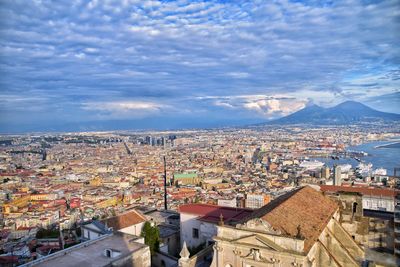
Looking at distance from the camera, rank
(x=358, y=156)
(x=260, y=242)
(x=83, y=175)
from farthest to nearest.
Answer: (x=358, y=156) < (x=83, y=175) < (x=260, y=242)

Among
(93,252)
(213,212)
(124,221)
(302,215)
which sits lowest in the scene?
(93,252)

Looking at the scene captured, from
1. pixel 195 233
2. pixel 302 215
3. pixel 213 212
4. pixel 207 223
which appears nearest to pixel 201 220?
pixel 207 223

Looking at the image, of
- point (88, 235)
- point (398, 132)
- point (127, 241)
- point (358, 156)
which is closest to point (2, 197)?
point (88, 235)

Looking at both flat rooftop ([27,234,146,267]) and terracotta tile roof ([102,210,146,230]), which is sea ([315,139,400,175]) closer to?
terracotta tile roof ([102,210,146,230])

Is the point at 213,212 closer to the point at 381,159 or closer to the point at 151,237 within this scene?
the point at 151,237

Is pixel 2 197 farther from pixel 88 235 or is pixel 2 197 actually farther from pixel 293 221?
pixel 293 221

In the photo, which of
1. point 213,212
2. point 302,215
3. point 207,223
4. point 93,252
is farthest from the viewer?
point 213,212
